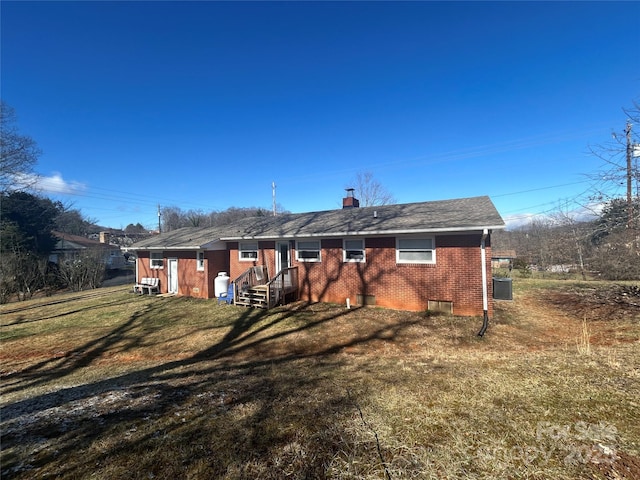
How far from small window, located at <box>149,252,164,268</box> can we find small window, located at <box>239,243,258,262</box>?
635cm

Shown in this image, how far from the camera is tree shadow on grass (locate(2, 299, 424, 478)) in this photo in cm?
295

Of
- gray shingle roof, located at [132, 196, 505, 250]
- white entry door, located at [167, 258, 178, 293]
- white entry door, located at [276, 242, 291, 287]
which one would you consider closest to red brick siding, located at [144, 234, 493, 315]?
white entry door, located at [276, 242, 291, 287]

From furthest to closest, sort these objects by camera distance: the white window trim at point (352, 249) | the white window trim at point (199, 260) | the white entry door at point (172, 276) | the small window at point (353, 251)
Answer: the white entry door at point (172, 276) → the white window trim at point (199, 260) → the small window at point (353, 251) → the white window trim at point (352, 249)

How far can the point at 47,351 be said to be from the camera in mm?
8492

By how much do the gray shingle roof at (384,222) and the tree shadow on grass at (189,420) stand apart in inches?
206

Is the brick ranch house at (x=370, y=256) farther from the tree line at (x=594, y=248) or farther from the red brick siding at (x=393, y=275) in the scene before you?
the tree line at (x=594, y=248)

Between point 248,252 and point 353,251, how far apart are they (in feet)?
18.7

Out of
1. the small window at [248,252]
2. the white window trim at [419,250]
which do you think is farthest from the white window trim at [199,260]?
the white window trim at [419,250]

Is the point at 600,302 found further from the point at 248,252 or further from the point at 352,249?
the point at 248,252

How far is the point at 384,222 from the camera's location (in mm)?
11039

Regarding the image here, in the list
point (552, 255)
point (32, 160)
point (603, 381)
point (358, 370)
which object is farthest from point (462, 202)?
point (32, 160)

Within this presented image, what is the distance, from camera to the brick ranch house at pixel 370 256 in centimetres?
912

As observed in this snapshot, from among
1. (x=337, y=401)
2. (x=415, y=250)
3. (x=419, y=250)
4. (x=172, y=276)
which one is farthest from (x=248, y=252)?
(x=337, y=401)

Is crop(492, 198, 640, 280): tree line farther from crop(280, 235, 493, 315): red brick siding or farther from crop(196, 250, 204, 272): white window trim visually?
crop(196, 250, 204, 272): white window trim
